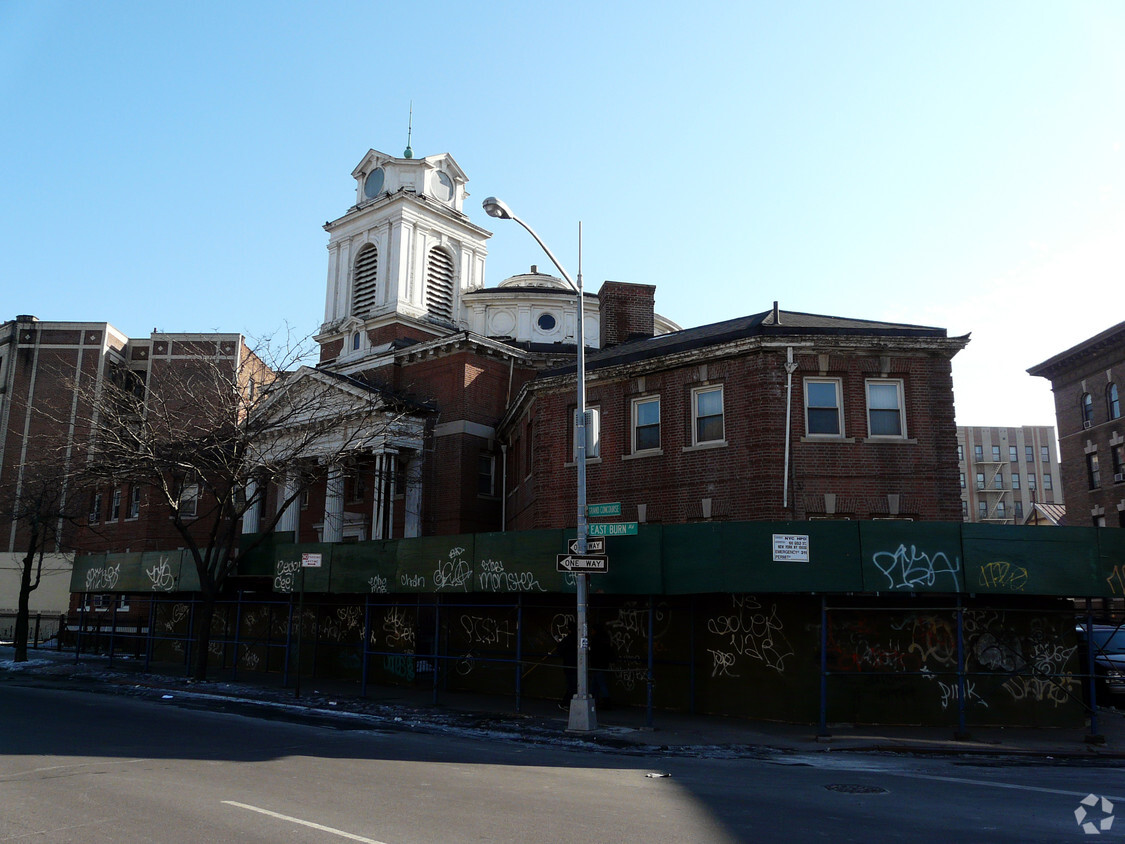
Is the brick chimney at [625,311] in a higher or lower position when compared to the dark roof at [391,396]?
higher

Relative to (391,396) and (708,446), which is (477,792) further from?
(391,396)

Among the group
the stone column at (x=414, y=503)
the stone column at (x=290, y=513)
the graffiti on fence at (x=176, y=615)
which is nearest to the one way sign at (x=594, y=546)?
the stone column at (x=414, y=503)

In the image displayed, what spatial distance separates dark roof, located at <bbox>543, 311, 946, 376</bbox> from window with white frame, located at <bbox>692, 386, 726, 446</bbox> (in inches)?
44.0

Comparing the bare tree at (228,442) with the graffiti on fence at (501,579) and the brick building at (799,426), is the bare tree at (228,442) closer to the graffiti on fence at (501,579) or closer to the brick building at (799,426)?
the graffiti on fence at (501,579)

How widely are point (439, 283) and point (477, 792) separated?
Answer: 40523 millimetres

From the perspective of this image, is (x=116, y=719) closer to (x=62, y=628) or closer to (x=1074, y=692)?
(x=1074, y=692)

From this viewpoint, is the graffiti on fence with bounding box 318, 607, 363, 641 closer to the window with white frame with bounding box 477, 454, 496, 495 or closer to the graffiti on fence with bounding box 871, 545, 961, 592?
the window with white frame with bounding box 477, 454, 496, 495

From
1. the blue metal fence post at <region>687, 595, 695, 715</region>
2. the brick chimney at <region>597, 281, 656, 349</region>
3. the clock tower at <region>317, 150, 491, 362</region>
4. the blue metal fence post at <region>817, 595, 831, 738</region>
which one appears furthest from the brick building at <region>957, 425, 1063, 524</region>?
the blue metal fence post at <region>817, 595, 831, 738</region>

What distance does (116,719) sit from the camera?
1573 centimetres

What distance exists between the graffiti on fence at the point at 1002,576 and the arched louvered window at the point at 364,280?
35.9m

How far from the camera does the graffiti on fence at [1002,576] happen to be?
14.8 m

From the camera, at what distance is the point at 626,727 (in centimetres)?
1582

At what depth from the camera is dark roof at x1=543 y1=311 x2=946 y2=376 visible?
20266mm

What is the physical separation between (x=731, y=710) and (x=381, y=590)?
345 inches
